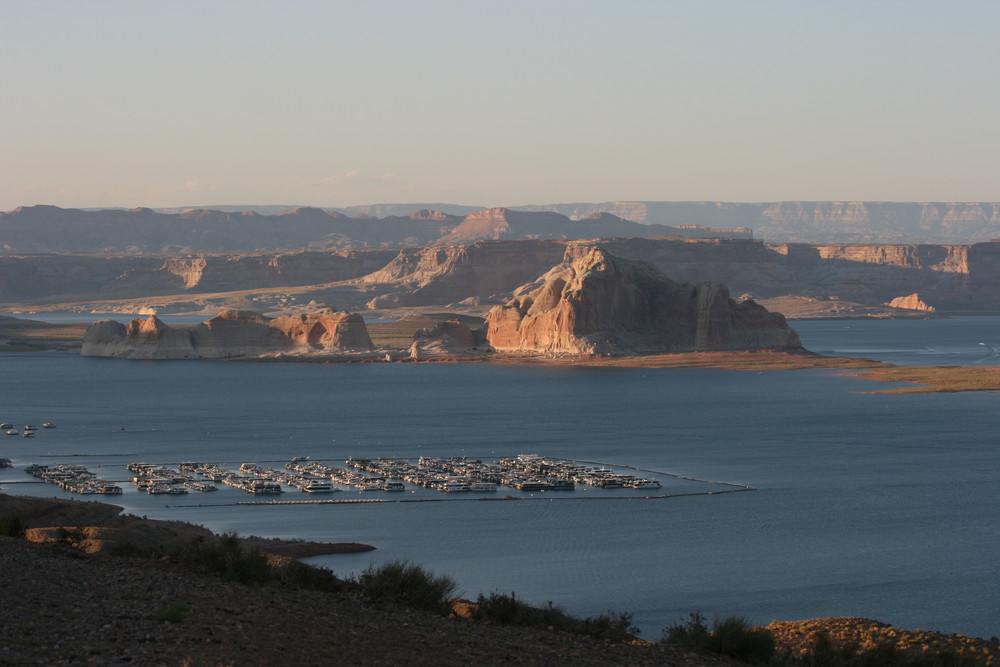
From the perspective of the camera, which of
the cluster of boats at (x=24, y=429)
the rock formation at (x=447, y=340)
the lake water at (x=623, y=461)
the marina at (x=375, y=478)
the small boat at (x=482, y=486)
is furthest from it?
the rock formation at (x=447, y=340)

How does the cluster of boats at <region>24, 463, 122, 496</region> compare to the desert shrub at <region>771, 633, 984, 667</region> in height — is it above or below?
below

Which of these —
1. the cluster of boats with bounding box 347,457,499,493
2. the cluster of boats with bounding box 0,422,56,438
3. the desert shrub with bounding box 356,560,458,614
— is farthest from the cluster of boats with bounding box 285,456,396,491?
the desert shrub with bounding box 356,560,458,614

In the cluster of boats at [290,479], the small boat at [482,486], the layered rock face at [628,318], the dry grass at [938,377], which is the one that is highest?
the layered rock face at [628,318]

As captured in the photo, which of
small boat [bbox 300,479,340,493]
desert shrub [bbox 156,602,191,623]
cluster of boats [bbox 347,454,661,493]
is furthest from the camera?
cluster of boats [bbox 347,454,661,493]

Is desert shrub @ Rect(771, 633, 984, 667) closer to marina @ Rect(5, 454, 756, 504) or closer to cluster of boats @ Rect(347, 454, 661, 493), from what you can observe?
marina @ Rect(5, 454, 756, 504)

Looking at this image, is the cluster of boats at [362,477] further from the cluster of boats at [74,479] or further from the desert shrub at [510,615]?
the desert shrub at [510,615]

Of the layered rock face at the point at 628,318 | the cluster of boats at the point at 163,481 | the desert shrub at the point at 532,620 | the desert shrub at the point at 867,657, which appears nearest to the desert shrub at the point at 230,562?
the desert shrub at the point at 532,620

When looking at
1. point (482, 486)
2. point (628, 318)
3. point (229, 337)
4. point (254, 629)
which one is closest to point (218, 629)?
point (254, 629)
